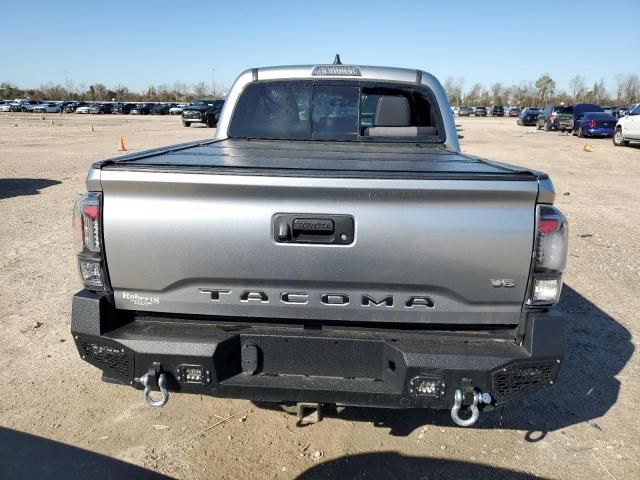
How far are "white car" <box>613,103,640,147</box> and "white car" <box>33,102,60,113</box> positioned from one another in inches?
3054

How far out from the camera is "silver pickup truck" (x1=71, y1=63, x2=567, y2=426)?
2240 millimetres

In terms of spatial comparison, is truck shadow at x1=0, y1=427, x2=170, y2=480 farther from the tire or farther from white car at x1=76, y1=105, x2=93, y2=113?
white car at x1=76, y1=105, x2=93, y2=113

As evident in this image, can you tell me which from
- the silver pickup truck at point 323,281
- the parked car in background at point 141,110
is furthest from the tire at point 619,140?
the parked car in background at point 141,110

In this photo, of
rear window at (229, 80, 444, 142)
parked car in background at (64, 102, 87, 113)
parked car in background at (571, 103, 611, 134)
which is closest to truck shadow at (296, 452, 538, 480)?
rear window at (229, 80, 444, 142)

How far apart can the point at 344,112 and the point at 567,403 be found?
2792mm

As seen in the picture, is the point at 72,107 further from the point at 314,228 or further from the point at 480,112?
the point at 314,228

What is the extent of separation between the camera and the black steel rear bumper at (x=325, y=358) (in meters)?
2.30

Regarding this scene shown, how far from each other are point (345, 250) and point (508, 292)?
77 cm

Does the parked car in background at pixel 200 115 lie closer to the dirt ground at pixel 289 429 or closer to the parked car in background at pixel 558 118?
the parked car in background at pixel 558 118

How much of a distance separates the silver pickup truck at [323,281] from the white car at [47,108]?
281 feet

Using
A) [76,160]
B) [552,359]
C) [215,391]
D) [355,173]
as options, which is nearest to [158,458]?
[215,391]

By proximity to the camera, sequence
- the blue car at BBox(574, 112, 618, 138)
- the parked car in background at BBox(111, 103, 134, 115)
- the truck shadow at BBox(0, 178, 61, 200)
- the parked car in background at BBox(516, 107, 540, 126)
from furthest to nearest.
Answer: the parked car in background at BBox(111, 103, 134, 115)
the parked car in background at BBox(516, 107, 540, 126)
the blue car at BBox(574, 112, 618, 138)
the truck shadow at BBox(0, 178, 61, 200)

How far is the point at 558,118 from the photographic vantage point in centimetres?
3494

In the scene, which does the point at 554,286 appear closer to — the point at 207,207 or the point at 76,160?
the point at 207,207
